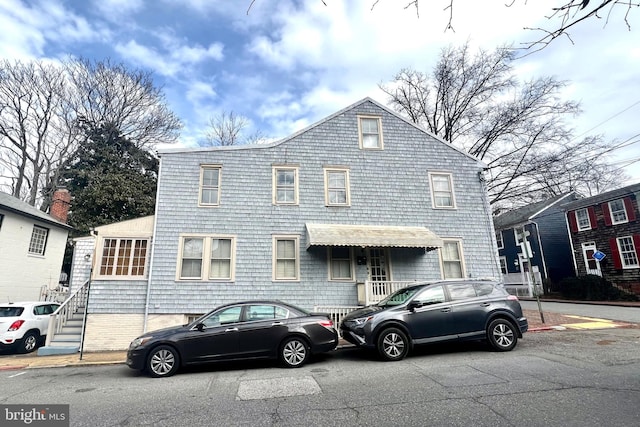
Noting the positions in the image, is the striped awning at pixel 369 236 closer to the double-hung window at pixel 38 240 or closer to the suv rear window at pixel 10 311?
the suv rear window at pixel 10 311

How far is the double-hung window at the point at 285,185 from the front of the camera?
1182cm

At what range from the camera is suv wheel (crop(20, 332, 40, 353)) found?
33.9ft

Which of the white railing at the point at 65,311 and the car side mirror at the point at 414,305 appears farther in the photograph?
the white railing at the point at 65,311

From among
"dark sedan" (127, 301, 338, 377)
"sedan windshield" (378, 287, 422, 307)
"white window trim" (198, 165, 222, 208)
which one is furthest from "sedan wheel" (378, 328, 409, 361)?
"white window trim" (198, 165, 222, 208)

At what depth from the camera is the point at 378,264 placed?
11820mm

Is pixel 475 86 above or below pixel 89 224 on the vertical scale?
above

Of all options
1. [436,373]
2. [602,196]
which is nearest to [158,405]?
[436,373]

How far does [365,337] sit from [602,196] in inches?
906

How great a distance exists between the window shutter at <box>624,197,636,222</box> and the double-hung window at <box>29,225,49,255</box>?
34.0 meters

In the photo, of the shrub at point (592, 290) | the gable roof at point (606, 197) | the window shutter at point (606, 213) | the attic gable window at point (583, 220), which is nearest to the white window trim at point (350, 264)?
the shrub at point (592, 290)

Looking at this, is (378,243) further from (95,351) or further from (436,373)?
(95,351)

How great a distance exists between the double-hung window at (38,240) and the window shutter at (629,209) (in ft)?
111

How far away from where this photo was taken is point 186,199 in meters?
11.4

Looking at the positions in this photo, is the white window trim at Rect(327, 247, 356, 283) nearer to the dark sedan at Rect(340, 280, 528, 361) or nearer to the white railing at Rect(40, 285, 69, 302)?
the dark sedan at Rect(340, 280, 528, 361)
